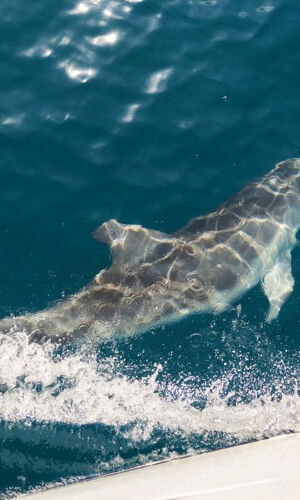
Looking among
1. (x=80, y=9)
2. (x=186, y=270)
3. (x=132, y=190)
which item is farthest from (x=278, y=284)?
(x=80, y=9)

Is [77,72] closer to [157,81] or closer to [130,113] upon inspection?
[130,113]

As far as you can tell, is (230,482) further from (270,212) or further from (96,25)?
(96,25)

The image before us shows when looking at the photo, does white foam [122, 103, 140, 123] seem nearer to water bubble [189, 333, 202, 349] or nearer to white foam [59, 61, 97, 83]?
white foam [59, 61, 97, 83]

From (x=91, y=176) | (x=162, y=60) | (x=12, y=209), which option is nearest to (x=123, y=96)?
(x=162, y=60)

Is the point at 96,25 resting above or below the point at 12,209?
above

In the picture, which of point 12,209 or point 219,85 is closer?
point 12,209

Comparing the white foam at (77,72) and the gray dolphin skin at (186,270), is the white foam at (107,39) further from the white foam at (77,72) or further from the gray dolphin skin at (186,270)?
the gray dolphin skin at (186,270)
